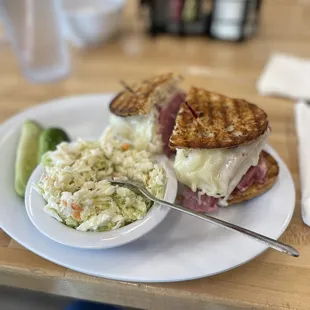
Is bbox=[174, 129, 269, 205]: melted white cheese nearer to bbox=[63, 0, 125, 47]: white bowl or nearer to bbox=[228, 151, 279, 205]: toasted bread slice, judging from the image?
bbox=[228, 151, 279, 205]: toasted bread slice

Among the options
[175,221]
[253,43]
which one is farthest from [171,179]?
[253,43]

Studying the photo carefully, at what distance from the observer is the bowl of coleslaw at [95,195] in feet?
3.20

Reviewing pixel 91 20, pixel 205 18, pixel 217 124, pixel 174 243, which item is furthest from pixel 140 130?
pixel 205 18

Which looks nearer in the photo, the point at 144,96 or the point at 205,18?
the point at 144,96

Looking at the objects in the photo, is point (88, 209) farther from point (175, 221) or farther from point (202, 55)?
point (202, 55)

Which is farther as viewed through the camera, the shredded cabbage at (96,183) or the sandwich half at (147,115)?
the sandwich half at (147,115)

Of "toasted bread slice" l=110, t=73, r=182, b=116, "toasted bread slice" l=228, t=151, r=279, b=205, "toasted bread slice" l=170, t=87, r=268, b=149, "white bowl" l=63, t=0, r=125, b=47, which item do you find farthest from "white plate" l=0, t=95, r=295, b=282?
"white bowl" l=63, t=0, r=125, b=47

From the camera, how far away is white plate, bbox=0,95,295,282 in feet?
3.17

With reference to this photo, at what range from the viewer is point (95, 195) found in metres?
1.03

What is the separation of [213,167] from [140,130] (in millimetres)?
311

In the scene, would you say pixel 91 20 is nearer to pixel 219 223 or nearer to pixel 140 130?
pixel 140 130

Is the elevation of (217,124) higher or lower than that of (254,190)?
higher

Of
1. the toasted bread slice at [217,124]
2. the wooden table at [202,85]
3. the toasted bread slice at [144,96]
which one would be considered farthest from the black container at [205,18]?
the toasted bread slice at [217,124]

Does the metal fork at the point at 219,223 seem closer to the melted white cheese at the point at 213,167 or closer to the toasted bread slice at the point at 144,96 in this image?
the melted white cheese at the point at 213,167
